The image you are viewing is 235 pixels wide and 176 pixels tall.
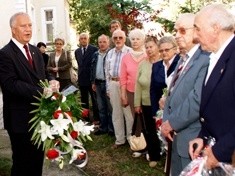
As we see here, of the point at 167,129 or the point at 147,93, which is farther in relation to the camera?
the point at 147,93

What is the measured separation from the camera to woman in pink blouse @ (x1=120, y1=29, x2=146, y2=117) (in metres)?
6.32

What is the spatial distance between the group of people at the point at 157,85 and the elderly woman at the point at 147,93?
1 cm

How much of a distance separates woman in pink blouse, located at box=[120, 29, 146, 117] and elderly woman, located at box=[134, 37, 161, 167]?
20.1 inches

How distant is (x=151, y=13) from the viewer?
1388 centimetres

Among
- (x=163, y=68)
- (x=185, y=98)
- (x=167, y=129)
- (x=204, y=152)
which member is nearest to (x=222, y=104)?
(x=204, y=152)

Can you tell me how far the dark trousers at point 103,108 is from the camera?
7980mm

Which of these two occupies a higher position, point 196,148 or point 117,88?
point 196,148

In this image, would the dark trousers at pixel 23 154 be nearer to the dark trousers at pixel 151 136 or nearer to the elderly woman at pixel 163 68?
the elderly woman at pixel 163 68

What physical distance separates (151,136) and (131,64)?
121 centimetres

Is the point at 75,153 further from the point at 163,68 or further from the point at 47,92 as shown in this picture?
the point at 163,68

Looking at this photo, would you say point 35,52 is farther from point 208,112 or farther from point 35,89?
point 208,112

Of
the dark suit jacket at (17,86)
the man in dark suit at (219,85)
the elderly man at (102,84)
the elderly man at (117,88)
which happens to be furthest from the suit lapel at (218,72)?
the elderly man at (102,84)

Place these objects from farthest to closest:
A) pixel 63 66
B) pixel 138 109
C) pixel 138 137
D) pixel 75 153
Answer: pixel 63 66, pixel 138 137, pixel 138 109, pixel 75 153

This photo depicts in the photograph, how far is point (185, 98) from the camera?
11.6 feet
